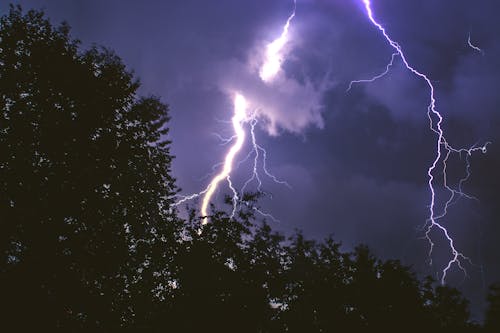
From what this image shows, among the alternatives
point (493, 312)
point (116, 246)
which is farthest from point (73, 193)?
point (493, 312)

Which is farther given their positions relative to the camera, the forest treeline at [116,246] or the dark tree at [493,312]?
the dark tree at [493,312]

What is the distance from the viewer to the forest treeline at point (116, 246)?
1075 cm

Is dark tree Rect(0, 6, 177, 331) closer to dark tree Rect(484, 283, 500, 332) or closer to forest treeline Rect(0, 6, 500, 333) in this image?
forest treeline Rect(0, 6, 500, 333)

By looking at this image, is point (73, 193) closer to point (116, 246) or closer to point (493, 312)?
point (116, 246)

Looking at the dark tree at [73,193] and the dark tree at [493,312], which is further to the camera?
the dark tree at [493,312]

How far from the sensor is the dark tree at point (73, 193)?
421 inches

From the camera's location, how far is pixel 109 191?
13195 millimetres

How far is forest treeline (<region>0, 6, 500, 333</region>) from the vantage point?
10.8 m

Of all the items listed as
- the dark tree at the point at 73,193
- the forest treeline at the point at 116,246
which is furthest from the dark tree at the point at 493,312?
the dark tree at the point at 73,193

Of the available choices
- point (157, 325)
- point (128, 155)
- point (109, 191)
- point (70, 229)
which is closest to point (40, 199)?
point (70, 229)

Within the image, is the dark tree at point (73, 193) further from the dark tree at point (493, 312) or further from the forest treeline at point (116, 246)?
the dark tree at point (493, 312)

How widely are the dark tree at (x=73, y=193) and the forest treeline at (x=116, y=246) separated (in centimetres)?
4

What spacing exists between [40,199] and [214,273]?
616cm

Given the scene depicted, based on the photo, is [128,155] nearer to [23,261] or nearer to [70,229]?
[70,229]
